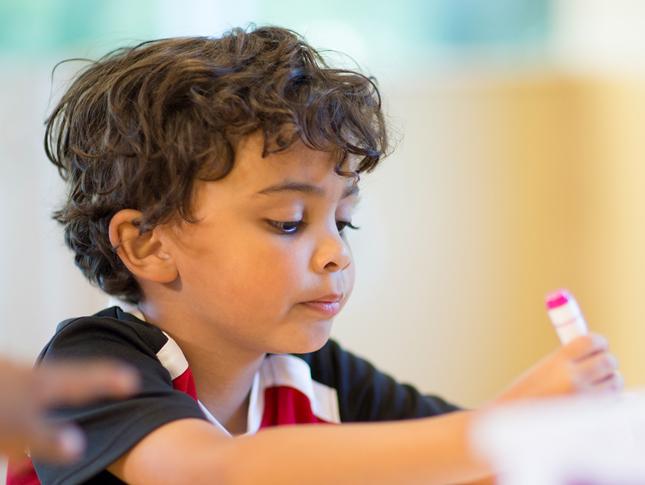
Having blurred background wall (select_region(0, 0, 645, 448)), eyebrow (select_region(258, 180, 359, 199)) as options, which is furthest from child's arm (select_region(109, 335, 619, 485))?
blurred background wall (select_region(0, 0, 645, 448))

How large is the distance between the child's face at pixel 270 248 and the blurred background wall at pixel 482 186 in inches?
47.4

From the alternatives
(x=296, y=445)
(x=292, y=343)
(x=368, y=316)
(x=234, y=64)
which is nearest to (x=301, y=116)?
(x=234, y=64)

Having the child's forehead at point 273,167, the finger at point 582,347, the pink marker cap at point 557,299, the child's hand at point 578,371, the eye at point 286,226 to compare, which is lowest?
the child's hand at point 578,371

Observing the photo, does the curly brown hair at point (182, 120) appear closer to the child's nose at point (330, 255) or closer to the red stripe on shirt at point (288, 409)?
the child's nose at point (330, 255)

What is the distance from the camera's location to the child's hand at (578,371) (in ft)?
2.18

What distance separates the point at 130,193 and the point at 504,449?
1.98ft

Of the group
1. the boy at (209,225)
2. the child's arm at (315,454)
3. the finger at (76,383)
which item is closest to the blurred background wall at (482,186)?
the boy at (209,225)

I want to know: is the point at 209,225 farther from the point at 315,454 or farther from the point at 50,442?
the point at 50,442

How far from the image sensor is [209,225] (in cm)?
94

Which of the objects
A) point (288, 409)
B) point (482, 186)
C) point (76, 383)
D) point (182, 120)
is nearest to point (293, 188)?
point (182, 120)

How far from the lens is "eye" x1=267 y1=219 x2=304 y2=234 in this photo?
931 mm

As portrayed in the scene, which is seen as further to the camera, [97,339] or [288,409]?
[288,409]

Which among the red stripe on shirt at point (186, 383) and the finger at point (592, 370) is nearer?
the finger at point (592, 370)

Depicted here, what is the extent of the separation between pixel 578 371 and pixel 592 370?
13 mm
